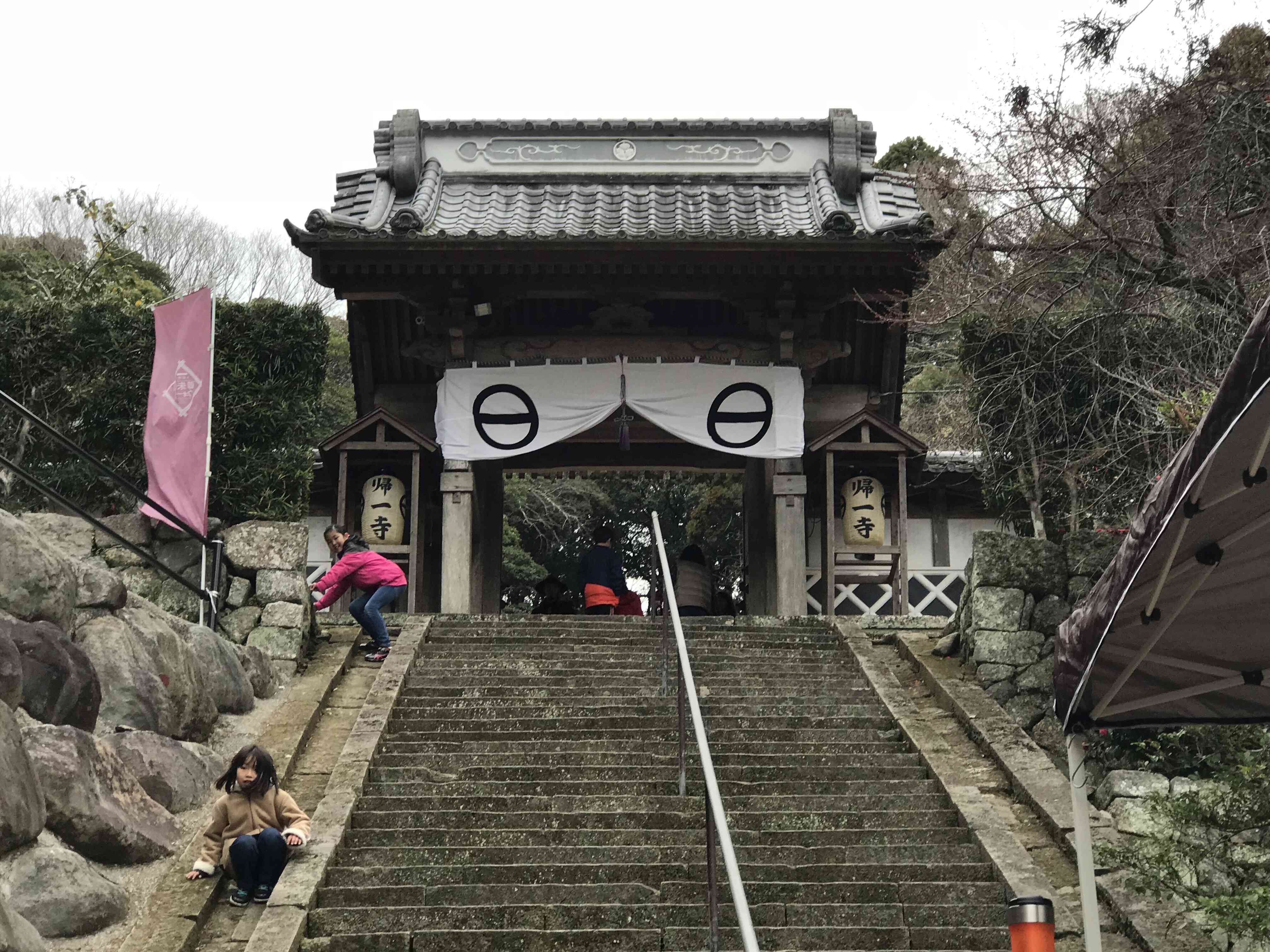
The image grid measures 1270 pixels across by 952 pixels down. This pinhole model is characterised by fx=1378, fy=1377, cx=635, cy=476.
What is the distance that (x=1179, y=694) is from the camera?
5.31 m

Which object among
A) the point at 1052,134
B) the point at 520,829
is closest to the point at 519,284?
the point at 1052,134

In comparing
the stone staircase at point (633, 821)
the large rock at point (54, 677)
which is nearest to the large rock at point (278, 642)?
the stone staircase at point (633, 821)

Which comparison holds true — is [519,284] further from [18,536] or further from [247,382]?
[18,536]

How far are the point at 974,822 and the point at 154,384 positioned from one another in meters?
7.33

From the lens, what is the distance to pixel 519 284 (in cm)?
1296

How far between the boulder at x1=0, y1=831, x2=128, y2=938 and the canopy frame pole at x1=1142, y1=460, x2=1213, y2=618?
4614mm

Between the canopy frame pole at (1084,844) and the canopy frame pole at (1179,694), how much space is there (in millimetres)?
192

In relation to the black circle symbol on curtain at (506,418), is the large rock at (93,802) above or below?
below

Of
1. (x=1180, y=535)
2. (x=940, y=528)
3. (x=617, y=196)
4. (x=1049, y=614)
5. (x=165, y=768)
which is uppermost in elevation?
(x=617, y=196)

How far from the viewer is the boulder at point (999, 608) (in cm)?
1006

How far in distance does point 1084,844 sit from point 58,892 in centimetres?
432

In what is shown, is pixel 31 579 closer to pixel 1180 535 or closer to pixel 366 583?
pixel 366 583

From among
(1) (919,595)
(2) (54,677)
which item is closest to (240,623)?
(2) (54,677)

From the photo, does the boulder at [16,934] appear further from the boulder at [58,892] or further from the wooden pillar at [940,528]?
the wooden pillar at [940,528]
